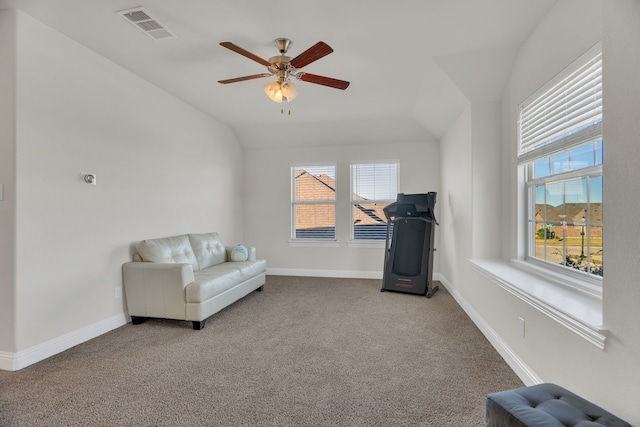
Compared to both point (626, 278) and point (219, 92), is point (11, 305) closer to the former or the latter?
point (219, 92)

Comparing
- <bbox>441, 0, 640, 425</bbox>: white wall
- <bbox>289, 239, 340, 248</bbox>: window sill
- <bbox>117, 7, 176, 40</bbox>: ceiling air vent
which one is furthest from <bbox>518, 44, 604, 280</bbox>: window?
<bbox>289, 239, 340, 248</bbox>: window sill

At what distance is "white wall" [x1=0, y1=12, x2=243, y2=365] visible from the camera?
7.82 feet

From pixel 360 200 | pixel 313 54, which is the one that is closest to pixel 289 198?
pixel 360 200

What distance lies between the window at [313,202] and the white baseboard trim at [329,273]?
1.99 ft

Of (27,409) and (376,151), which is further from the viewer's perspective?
(376,151)

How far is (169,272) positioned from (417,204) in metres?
3.32

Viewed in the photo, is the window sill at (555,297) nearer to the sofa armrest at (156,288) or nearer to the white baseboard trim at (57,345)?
the sofa armrest at (156,288)

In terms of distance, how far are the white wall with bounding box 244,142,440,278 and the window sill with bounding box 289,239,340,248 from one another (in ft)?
0.18

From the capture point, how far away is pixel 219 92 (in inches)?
153

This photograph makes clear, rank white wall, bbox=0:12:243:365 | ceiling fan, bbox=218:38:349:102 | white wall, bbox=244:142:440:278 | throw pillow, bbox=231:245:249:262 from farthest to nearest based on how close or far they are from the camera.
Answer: white wall, bbox=244:142:440:278
throw pillow, bbox=231:245:249:262
ceiling fan, bbox=218:38:349:102
white wall, bbox=0:12:243:365

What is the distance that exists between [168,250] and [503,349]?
11.1 feet

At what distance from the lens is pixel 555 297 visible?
187 centimetres

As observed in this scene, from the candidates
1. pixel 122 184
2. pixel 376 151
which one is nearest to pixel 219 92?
pixel 122 184

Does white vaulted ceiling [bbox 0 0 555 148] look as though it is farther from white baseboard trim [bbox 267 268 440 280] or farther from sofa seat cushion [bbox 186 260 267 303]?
white baseboard trim [bbox 267 268 440 280]
